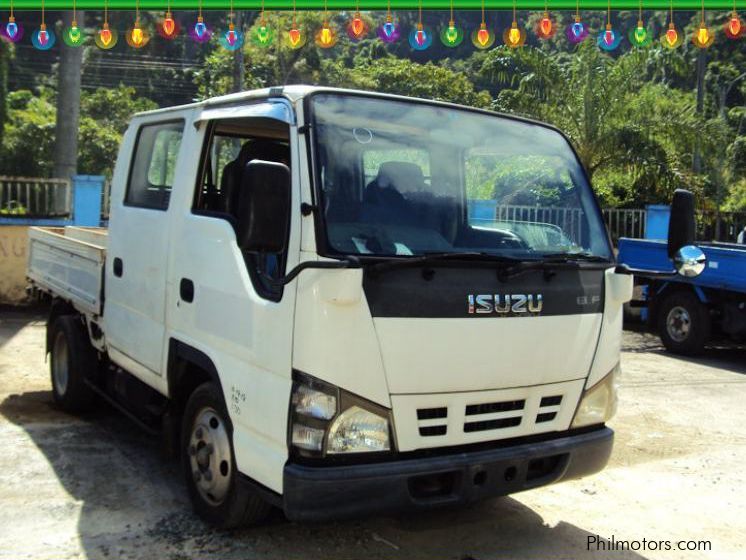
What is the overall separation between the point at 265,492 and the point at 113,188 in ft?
9.06

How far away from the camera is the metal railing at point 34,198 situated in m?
11.5

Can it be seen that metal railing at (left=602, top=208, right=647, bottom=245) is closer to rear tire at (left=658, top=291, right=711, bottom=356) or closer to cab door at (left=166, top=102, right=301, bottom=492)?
rear tire at (left=658, top=291, right=711, bottom=356)

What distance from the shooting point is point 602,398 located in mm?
3844

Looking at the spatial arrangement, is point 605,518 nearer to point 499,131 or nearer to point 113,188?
point 499,131

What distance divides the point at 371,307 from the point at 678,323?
26.3 feet

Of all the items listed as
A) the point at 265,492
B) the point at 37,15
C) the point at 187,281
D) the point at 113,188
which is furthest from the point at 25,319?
the point at 37,15

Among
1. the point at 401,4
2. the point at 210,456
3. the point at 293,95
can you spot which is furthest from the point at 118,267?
the point at 401,4

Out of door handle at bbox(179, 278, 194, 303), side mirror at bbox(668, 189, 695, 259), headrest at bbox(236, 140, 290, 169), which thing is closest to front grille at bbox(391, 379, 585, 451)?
side mirror at bbox(668, 189, 695, 259)

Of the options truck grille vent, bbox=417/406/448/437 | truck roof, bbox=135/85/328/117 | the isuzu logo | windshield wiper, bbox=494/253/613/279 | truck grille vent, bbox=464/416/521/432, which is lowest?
truck grille vent, bbox=464/416/521/432

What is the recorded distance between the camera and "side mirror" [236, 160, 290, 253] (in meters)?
3.04

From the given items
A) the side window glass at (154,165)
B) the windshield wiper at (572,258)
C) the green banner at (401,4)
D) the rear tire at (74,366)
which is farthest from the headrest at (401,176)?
the green banner at (401,4)

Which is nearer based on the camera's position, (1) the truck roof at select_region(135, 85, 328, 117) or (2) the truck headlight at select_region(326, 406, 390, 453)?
(2) the truck headlight at select_region(326, 406, 390, 453)

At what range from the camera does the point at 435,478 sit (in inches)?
130

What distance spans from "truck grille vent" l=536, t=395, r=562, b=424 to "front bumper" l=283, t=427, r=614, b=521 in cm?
11
